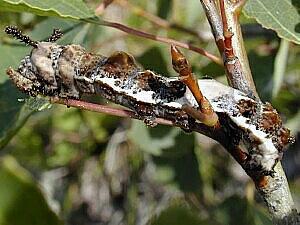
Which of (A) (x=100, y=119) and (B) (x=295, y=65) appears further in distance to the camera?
(A) (x=100, y=119)

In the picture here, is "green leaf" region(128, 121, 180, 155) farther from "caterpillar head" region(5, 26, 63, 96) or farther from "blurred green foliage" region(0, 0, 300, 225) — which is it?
"caterpillar head" region(5, 26, 63, 96)

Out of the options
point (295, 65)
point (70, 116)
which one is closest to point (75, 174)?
point (70, 116)

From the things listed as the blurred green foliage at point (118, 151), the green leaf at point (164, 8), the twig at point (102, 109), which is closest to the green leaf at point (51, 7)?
the blurred green foliage at point (118, 151)

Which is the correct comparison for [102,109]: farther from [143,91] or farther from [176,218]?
[176,218]

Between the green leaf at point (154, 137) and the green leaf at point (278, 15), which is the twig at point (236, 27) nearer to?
the green leaf at point (278, 15)

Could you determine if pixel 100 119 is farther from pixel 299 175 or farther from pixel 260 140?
pixel 260 140

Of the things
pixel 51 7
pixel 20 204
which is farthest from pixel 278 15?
pixel 20 204
